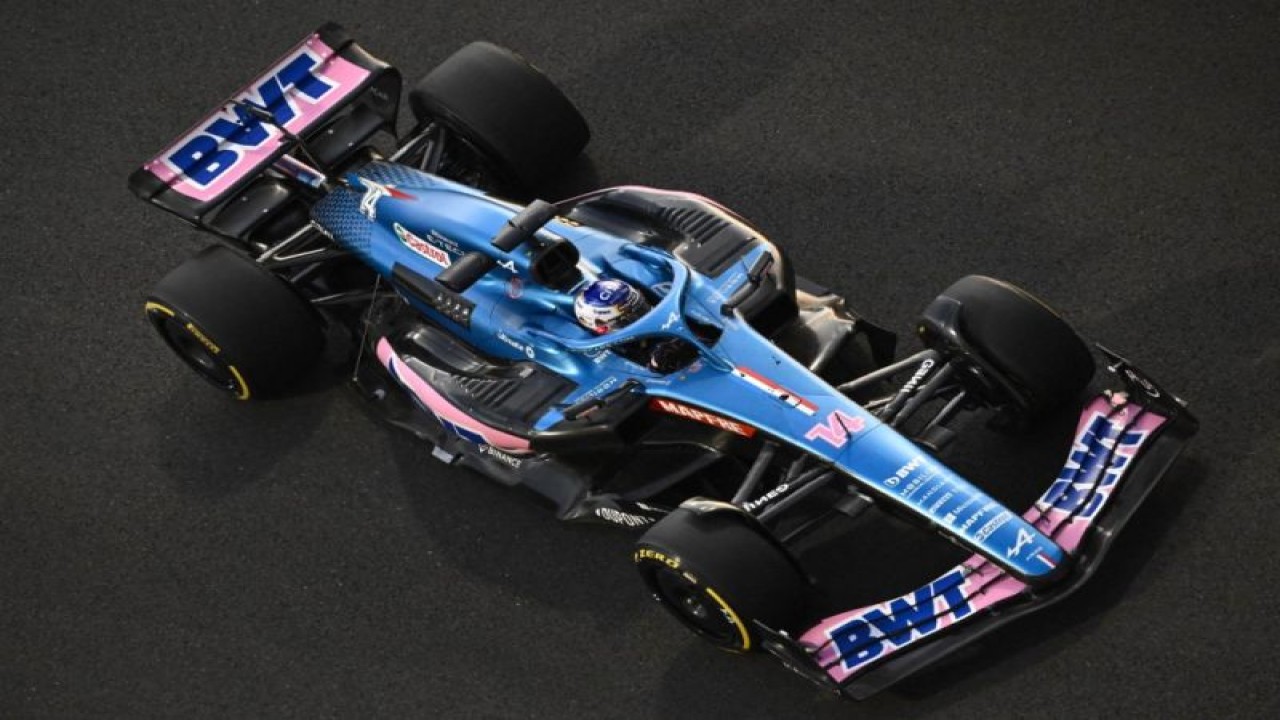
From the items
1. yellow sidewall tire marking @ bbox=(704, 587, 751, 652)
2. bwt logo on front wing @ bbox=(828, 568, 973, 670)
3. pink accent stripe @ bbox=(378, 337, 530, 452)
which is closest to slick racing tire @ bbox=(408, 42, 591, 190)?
pink accent stripe @ bbox=(378, 337, 530, 452)

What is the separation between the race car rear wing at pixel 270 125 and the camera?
7738 mm

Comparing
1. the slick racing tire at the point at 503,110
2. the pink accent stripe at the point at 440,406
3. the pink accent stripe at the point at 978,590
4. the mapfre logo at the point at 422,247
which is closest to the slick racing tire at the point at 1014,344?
the pink accent stripe at the point at 978,590

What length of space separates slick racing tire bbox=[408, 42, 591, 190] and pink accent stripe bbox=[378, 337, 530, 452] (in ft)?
3.70

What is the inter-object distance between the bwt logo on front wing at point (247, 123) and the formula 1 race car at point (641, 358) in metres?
0.01

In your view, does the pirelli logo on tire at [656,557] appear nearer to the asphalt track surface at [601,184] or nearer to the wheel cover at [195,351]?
the asphalt track surface at [601,184]

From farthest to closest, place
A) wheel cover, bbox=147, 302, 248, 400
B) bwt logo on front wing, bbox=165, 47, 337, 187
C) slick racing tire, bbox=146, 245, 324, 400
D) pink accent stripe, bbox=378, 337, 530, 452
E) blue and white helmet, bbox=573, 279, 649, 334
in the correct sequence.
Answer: bwt logo on front wing, bbox=165, 47, 337, 187 → wheel cover, bbox=147, 302, 248, 400 → slick racing tire, bbox=146, 245, 324, 400 → pink accent stripe, bbox=378, 337, 530, 452 → blue and white helmet, bbox=573, 279, 649, 334

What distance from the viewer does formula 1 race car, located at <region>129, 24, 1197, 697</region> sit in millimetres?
6328

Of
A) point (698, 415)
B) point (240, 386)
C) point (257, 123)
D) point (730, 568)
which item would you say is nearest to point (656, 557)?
point (730, 568)

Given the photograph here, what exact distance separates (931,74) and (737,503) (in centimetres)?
313

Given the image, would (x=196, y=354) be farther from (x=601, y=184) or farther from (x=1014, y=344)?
(x=1014, y=344)

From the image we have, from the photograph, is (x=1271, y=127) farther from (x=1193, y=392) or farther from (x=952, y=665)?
(x=952, y=665)

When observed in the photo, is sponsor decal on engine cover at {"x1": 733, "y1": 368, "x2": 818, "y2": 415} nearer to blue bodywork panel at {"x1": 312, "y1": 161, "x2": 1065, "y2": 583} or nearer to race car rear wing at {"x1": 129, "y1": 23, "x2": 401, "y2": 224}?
blue bodywork panel at {"x1": 312, "y1": 161, "x2": 1065, "y2": 583}

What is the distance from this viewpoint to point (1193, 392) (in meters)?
7.26

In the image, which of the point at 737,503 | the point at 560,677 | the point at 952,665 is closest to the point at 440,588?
the point at 560,677
